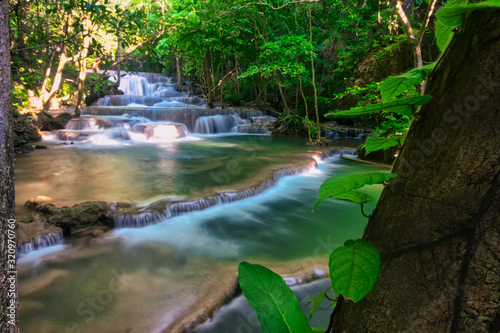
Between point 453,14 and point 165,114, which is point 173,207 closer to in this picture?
point 453,14

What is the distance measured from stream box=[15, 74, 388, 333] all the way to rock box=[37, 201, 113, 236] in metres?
0.23

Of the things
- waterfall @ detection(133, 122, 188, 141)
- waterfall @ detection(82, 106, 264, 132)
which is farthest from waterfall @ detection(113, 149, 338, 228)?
waterfall @ detection(82, 106, 264, 132)

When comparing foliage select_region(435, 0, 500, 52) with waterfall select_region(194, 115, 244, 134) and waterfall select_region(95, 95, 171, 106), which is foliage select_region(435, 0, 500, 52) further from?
waterfall select_region(95, 95, 171, 106)

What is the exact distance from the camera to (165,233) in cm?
418

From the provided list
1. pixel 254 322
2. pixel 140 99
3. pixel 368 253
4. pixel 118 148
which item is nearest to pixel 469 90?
pixel 368 253

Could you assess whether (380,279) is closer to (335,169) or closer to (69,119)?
(335,169)

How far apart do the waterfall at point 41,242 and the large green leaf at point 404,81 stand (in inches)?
170

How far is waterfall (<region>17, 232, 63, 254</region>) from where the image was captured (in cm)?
346

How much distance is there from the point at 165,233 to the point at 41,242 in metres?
1.53

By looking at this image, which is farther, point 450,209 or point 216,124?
point 216,124

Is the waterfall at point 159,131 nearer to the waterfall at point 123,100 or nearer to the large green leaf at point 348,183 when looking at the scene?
the waterfall at point 123,100

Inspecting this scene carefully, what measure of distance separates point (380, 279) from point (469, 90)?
407 millimetres

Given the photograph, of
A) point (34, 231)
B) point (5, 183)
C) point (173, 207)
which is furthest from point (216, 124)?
point (5, 183)

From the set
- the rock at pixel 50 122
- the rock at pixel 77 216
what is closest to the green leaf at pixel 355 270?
the rock at pixel 77 216
